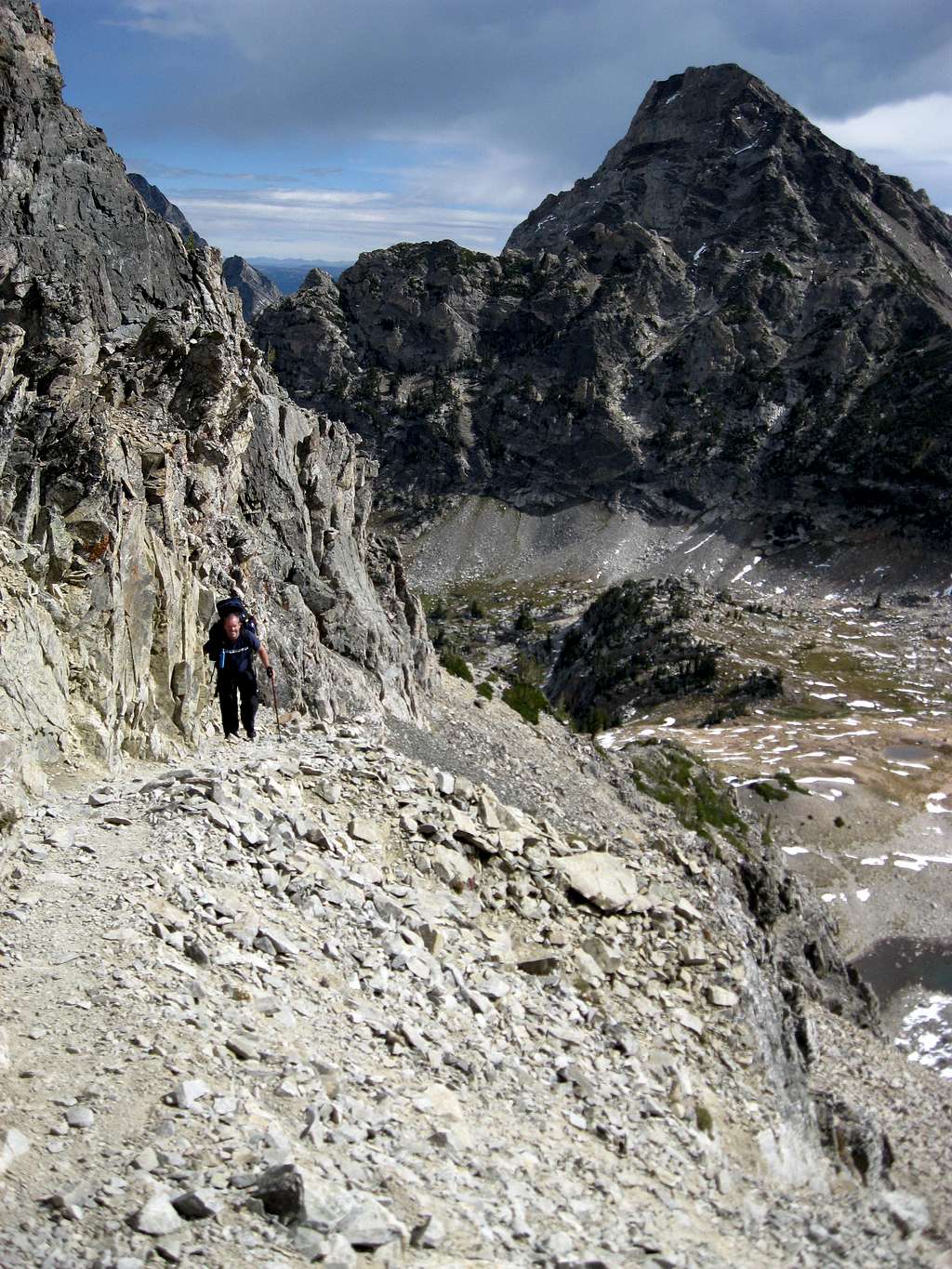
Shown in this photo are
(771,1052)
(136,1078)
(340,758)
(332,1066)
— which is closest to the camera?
(136,1078)

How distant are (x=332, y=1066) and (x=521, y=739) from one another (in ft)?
112

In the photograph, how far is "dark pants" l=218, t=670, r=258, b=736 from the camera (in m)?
22.3

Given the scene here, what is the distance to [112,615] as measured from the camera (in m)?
21.8

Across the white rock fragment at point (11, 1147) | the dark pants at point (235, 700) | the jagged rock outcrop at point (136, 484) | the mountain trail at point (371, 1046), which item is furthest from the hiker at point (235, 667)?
the white rock fragment at point (11, 1147)

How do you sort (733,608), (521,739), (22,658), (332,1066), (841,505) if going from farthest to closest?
1. (841,505)
2. (733,608)
3. (521,739)
4. (22,658)
5. (332,1066)

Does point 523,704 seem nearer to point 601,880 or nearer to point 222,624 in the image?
point 601,880

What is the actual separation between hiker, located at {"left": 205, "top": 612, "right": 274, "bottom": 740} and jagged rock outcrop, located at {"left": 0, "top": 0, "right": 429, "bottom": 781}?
1059 mm

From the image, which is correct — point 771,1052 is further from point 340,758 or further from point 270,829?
point 270,829

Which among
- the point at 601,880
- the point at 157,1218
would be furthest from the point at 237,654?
the point at 157,1218

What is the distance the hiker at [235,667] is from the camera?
21.5 meters

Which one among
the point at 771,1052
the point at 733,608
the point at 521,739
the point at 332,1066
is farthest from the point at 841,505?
the point at 332,1066

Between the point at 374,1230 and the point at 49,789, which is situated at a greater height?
the point at 49,789

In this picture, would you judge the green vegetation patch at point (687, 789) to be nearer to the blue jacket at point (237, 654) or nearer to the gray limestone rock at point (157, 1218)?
the blue jacket at point (237, 654)

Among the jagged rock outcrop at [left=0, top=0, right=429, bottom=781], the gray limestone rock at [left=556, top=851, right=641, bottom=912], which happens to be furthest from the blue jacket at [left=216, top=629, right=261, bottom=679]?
the gray limestone rock at [left=556, top=851, right=641, bottom=912]
